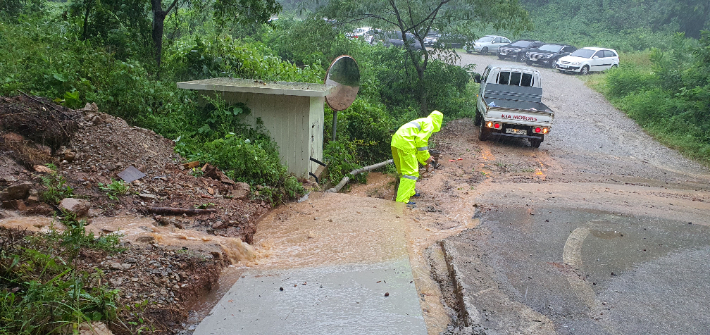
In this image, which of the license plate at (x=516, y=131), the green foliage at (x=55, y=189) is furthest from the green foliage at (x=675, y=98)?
the green foliage at (x=55, y=189)

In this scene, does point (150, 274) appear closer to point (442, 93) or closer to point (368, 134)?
point (368, 134)

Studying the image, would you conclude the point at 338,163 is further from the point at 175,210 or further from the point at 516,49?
the point at 516,49

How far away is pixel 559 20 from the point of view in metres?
38.5

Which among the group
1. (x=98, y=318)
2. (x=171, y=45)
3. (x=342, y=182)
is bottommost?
(x=342, y=182)

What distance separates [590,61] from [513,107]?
15035 mm

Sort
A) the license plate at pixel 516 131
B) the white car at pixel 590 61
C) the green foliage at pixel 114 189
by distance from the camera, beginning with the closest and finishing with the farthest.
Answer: the green foliage at pixel 114 189, the license plate at pixel 516 131, the white car at pixel 590 61

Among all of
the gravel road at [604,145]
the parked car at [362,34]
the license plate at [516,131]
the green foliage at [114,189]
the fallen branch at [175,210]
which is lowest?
the gravel road at [604,145]

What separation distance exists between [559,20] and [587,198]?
1393 inches

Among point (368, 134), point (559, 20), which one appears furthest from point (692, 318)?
point (559, 20)

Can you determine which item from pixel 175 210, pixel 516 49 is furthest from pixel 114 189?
pixel 516 49

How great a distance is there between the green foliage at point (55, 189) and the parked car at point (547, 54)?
26975 mm

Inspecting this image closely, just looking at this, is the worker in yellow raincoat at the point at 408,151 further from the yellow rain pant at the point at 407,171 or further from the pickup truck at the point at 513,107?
the pickup truck at the point at 513,107

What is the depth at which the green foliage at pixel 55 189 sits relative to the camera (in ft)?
14.9

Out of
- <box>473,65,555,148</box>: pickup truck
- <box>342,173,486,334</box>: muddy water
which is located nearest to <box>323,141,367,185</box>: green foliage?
<box>342,173,486,334</box>: muddy water
